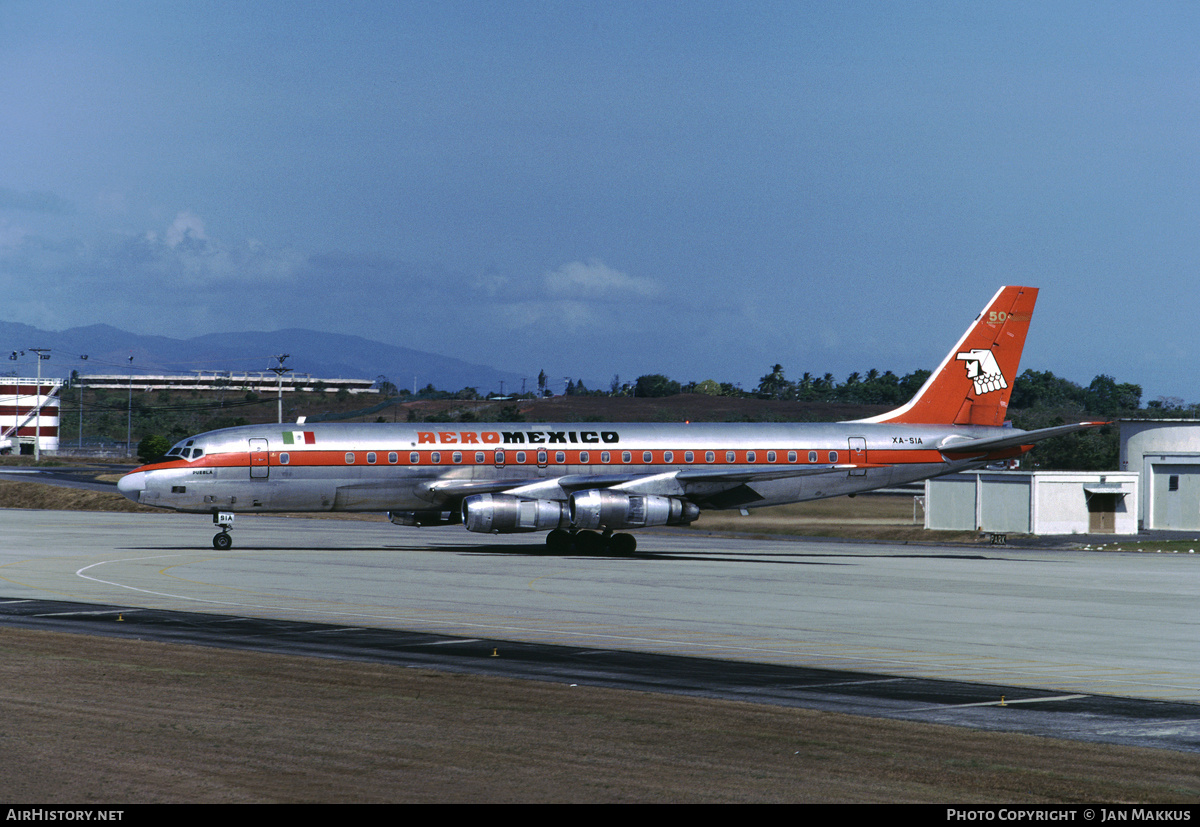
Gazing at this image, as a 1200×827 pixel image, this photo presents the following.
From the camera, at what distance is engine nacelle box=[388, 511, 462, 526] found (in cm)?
4875

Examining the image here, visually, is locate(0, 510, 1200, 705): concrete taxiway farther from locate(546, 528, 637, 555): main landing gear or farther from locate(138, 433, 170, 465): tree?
locate(138, 433, 170, 465): tree

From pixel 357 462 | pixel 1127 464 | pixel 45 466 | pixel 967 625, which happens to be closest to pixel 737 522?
pixel 357 462

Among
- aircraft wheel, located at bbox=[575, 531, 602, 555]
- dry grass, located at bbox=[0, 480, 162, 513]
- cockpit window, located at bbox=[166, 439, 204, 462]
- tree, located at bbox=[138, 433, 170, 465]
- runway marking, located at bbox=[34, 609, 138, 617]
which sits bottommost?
runway marking, located at bbox=[34, 609, 138, 617]

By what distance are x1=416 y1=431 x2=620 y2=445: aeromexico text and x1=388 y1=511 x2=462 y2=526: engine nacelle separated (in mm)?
2865

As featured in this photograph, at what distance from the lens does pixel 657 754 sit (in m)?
13.8

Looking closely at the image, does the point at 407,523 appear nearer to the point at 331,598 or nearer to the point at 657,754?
the point at 331,598

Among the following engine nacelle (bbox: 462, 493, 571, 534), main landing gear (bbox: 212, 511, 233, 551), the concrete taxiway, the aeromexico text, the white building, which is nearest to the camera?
the concrete taxiway

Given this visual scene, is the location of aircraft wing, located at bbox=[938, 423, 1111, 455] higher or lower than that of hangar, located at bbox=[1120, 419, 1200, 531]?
higher

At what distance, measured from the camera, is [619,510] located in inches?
1789

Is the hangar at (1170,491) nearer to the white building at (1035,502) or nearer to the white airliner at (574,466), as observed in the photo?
the white building at (1035,502)

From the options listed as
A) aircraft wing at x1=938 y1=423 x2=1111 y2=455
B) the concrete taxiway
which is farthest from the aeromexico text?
aircraft wing at x1=938 y1=423 x2=1111 y2=455

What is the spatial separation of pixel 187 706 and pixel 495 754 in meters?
4.74

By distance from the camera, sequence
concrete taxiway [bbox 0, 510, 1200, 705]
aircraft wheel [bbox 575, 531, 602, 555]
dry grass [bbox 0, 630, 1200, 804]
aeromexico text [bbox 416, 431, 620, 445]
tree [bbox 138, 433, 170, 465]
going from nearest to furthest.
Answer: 1. dry grass [bbox 0, 630, 1200, 804]
2. concrete taxiway [bbox 0, 510, 1200, 705]
3. aeromexico text [bbox 416, 431, 620, 445]
4. aircraft wheel [bbox 575, 531, 602, 555]
5. tree [bbox 138, 433, 170, 465]

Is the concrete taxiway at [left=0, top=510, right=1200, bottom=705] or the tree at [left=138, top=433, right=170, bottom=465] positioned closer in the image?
the concrete taxiway at [left=0, top=510, right=1200, bottom=705]
